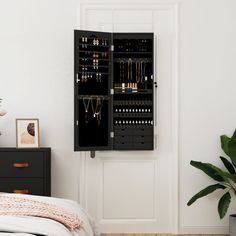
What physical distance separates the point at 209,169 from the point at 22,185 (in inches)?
68.6

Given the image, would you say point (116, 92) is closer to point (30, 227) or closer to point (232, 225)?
point (232, 225)

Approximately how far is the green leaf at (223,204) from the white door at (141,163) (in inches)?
19.8

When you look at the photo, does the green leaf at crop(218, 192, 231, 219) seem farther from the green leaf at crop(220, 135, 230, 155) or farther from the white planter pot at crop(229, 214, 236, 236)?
the green leaf at crop(220, 135, 230, 155)

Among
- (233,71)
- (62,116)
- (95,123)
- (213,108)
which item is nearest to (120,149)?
(95,123)

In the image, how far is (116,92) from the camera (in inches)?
195

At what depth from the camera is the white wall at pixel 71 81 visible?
16.5 feet

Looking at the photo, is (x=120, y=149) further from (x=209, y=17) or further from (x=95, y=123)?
(x=209, y=17)

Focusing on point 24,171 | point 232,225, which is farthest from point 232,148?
point 24,171

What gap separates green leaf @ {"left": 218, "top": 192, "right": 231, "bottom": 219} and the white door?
0.50 metres

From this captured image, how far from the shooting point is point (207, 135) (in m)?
5.05

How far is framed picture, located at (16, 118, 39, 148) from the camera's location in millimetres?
4859

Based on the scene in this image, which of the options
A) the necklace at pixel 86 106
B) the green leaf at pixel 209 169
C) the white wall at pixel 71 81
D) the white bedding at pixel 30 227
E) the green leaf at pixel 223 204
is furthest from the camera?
the white wall at pixel 71 81

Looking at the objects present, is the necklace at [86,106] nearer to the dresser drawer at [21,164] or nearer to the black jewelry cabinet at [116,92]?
the black jewelry cabinet at [116,92]

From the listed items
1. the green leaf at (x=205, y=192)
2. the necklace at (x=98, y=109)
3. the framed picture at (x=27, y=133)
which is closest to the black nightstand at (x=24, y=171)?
the framed picture at (x=27, y=133)
